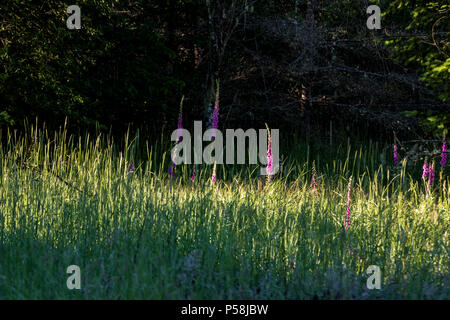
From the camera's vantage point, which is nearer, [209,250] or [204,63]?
[209,250]

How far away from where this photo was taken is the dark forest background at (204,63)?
988cm

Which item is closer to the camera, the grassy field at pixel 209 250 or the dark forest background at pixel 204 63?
the grassy field at pixel 209 250

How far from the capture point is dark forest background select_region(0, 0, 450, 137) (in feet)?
32.4

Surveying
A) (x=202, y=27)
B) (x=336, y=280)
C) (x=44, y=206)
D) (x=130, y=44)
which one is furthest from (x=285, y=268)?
(x=202, y=27)

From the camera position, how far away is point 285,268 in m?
4.05

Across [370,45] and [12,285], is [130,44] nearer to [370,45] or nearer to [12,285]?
[370,45]

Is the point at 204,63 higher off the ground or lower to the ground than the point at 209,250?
higher

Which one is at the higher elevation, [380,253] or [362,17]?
[362,17]

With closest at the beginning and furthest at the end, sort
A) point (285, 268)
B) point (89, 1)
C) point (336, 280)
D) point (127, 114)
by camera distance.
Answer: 1. point (336, 280)
2. point (285, 268)
3. point (89, 1)
4. point (127, 114)

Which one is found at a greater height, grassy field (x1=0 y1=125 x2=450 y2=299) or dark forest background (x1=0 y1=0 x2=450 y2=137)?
dark forest background (x1=0 y1=0 x2=450 y2=137)

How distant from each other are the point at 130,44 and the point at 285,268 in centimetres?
940

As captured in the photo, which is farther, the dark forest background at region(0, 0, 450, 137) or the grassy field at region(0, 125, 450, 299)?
the dark forest background at region(0, 0, 450, 137)

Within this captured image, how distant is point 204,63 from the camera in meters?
14.1
